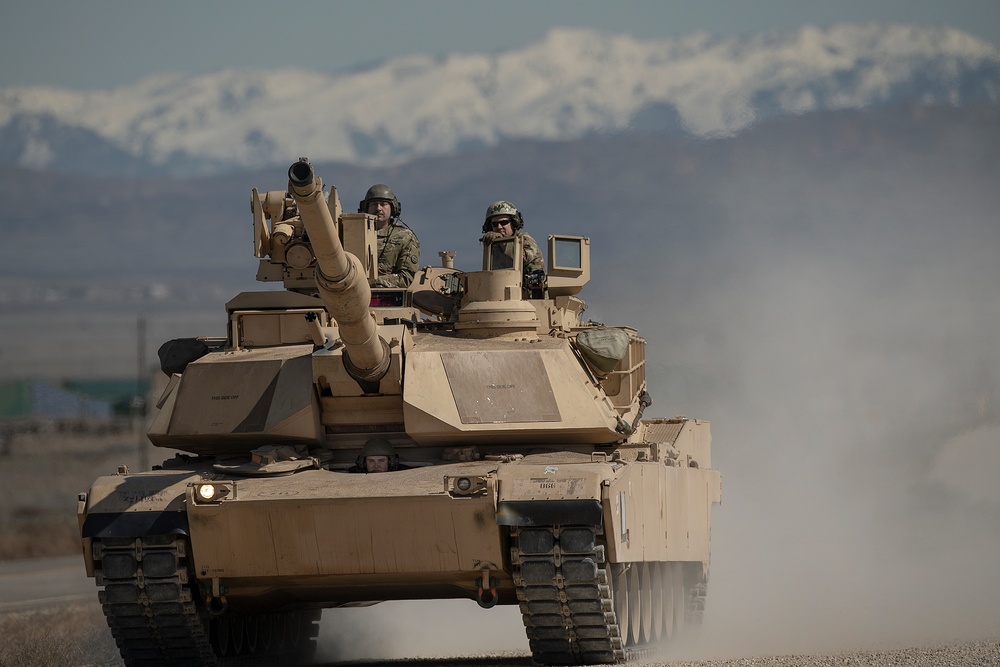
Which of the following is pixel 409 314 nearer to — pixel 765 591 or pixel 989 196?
pixel 765 591

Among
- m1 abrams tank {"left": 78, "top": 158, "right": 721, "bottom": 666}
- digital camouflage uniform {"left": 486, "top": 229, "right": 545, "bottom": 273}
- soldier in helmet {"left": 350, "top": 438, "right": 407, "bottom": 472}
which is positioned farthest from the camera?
digital camouflage uniform {"left": 486, "top": 229, "right": 545, "bottom": 273}

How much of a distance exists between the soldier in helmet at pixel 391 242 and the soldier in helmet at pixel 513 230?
908mm

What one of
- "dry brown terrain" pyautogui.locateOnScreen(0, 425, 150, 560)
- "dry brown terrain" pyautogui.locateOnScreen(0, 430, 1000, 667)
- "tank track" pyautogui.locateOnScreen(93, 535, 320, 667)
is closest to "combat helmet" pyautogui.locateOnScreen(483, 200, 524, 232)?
"dry brown terrain" pyautogui.locateOnScreen(0, 430, 1000, 667)

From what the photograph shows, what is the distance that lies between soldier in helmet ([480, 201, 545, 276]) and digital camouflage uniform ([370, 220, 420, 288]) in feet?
2.87

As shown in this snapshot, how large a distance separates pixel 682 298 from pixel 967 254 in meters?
5.75

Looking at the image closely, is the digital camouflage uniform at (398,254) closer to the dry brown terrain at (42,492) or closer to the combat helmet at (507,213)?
the combat helmet at (507,213)

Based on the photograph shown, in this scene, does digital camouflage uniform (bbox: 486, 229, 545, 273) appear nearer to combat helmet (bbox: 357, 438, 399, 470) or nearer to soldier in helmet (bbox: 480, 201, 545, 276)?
soldier in helmet (bbox: 480, 201, 545, 276)

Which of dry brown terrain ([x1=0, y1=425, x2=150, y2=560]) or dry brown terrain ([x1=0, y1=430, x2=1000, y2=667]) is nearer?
dry brown terrain ([x1=0, y1=430, x2=1000, y2=667])

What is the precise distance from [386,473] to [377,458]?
465mm

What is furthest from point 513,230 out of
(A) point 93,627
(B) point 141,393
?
(B) point 141,393

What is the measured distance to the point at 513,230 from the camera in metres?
22.6

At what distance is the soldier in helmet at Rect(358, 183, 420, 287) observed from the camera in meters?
22.3

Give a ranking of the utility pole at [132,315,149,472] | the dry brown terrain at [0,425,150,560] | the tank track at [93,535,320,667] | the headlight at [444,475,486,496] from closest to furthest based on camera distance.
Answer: the headlight at [444,475,486,496] < the tank track at [93,535,320,667] < the dry brown terrain at [0,425,150,560] < the utility pole at [132,315,149,472]

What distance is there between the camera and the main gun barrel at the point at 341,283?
1602cm
